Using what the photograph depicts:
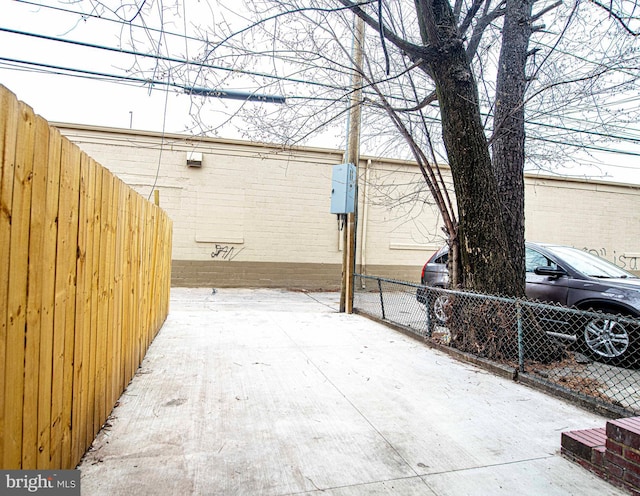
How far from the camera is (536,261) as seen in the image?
22.0 ft

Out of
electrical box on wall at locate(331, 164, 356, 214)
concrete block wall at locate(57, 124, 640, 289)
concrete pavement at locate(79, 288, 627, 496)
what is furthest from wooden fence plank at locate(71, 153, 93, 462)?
concrete block wall at locate(57, 124, 640, 289)

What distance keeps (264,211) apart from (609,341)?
991 centimetres

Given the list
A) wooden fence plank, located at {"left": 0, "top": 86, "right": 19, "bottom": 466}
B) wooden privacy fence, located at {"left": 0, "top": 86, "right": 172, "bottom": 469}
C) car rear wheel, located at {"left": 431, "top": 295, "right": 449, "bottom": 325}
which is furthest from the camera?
car rear wheel, located at {"left": 431, "top": 295, "right": 449, "bottom": 325}

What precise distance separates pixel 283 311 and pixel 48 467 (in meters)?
6.79

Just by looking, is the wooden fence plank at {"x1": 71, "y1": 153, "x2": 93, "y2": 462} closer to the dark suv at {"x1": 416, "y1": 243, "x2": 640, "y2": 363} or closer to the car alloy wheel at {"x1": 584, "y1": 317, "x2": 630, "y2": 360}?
the dark suv at {"x1": 416, "y1": 243, "x2": 640, "y2": 363}

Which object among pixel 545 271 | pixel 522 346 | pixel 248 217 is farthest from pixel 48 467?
pixel 248 217

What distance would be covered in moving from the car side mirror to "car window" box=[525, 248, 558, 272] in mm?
225

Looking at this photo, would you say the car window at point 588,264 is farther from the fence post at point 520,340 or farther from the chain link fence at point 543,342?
the fence post at point 520,340

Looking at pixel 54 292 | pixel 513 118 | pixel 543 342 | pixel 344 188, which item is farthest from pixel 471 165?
pixel 54 292

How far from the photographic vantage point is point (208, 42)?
4309 millimetres

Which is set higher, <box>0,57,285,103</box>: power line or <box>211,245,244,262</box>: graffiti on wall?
<box>0,57,285,103</box>: power line

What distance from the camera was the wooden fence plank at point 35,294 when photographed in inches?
66.3

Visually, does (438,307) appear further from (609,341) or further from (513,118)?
(513,118)

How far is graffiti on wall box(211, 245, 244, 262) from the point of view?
12945 millimetres
